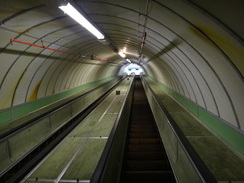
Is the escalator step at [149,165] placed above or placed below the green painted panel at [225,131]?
below

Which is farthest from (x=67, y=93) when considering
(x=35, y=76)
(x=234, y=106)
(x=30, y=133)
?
(x=234, y=106)

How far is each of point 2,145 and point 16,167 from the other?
693 mm

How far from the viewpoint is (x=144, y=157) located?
16.2 ft

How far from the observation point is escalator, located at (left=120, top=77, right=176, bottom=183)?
3984 millimetres

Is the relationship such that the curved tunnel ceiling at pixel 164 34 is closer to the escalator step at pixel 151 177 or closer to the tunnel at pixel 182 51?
the tunnel at pixel 182 51

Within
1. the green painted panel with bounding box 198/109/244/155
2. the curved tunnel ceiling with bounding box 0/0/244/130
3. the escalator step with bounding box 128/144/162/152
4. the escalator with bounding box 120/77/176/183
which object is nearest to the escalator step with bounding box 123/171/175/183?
the escalator with bounding box 120/77/176/183

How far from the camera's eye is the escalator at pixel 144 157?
13.1ft

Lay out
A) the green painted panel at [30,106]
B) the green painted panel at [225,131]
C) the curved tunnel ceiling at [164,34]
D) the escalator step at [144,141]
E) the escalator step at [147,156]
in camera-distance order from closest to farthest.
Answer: the curved tunnel ceiling at [164,34] < the green painted panel at [225,131] < the escalator step at [147,156] < the escalator step at [144,141] < the green painted panel at [30,106]

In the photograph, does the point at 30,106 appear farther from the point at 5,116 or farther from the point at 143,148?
the point at 143,148

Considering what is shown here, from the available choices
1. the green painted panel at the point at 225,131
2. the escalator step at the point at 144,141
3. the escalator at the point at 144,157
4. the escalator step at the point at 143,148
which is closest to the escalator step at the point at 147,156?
Answer: the escalator at the point at 144,157

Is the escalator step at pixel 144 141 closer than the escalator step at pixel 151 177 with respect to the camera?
No

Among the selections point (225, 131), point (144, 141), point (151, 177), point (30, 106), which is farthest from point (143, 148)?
point (30, 106)

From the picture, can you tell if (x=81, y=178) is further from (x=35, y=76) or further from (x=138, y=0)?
(x=35, y=76)

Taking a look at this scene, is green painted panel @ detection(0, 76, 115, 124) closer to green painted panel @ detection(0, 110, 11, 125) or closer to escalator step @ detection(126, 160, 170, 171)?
green painted panel @ detection(0, 110, 11, 125)
